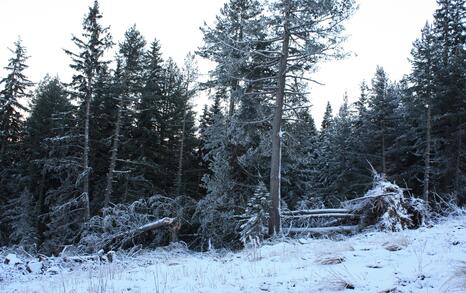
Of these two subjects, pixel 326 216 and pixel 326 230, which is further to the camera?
pixel 326 216

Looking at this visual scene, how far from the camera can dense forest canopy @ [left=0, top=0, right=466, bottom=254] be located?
14.8 meters

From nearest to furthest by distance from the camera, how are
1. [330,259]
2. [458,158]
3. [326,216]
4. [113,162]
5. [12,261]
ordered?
[330,259] → [12,261] → [326,216] → [113,162] → [458,158]

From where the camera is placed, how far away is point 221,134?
17828 millimetres

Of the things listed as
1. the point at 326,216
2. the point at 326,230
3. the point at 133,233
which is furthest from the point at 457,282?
the point at 133,233

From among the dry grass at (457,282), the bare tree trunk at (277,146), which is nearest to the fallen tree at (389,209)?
the bare tree trunk at (277,146)

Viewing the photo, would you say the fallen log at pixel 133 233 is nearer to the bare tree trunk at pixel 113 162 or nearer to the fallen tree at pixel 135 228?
the fallen tree at pixel 135 228

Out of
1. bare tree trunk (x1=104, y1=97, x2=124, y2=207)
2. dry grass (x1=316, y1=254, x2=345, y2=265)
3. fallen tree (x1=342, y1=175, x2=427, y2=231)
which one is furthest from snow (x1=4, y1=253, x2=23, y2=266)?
bare tree trunk (x1=104, y1=97, x2=124, y2=207)

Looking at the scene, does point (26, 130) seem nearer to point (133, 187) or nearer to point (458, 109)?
point (133, 187)

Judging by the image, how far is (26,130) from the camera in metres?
30.9

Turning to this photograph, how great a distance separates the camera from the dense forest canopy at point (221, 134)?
14.8 meters

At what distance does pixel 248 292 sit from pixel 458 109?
26.9m

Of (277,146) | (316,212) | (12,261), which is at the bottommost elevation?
(12,261)

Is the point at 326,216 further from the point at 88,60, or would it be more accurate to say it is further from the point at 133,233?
the point at 88,60

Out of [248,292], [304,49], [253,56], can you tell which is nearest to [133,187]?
[253,56]
